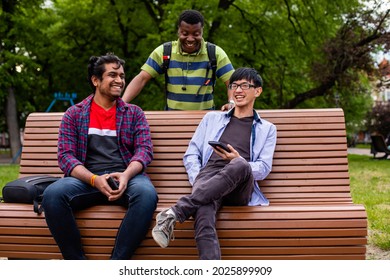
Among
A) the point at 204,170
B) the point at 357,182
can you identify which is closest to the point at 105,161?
the point at 204,170

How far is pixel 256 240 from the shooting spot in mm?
3598

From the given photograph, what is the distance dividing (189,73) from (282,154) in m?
1.15

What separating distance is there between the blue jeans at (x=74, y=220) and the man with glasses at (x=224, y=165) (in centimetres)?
16

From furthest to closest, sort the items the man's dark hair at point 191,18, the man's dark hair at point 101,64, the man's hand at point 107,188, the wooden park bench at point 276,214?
the man's dark hair at point 191,18, the man's dark hair at point 101,64, the man's hand at point 107,188, the wooden park bench at point 276,214

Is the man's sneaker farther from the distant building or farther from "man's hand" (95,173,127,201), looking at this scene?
the distant building

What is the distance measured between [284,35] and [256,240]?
56.7ft

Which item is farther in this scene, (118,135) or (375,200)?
(375,200)

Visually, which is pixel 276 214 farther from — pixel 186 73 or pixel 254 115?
pixel 186 73

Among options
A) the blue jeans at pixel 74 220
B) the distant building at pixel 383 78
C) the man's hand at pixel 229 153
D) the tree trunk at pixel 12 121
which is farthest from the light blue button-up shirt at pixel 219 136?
the tree trunk at pixel 12 121

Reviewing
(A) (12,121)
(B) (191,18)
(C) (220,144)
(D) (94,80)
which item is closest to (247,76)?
(C) (220,144)

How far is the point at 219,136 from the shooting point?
431cm

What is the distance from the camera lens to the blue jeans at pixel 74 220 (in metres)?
3.63

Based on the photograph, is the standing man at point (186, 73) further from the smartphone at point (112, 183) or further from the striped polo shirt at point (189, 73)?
the smartphone at point (112, 183)
